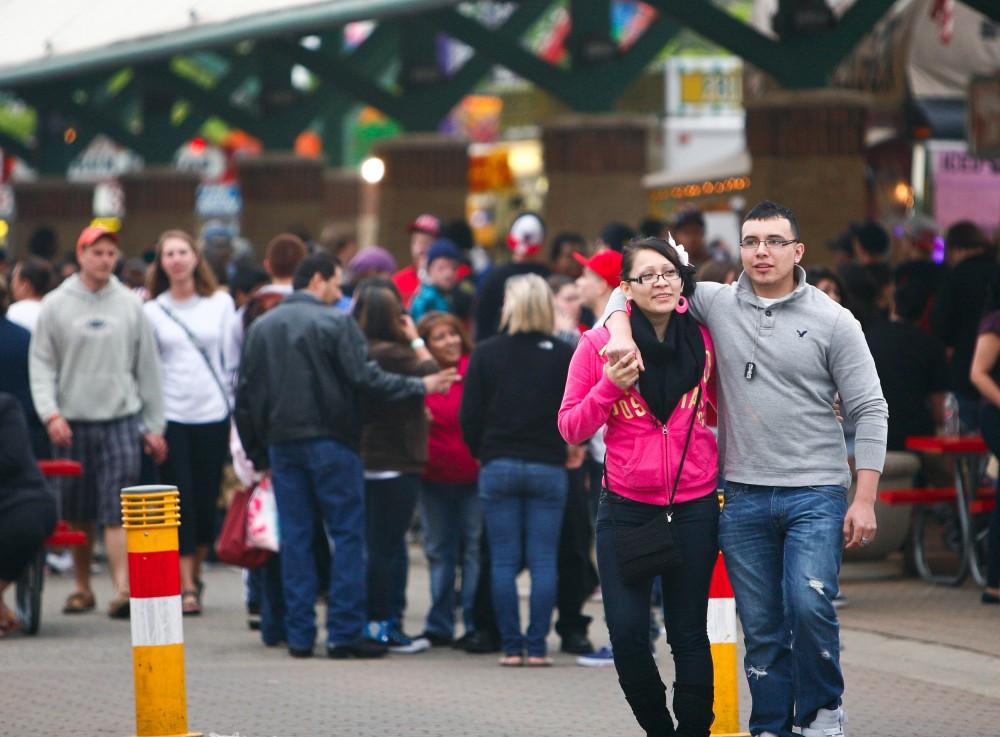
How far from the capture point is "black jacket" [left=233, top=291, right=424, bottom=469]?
33.5 ft

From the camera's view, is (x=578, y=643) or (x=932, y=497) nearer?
(x=578, y=643)

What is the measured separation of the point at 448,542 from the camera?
35.4ft

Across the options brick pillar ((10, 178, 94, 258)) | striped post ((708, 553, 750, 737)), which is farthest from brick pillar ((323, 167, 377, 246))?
striped post ((708, 553, 750, 737))

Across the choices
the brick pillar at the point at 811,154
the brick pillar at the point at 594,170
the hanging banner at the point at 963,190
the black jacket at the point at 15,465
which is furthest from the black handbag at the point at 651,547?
the brick pillar at the point at 594,170

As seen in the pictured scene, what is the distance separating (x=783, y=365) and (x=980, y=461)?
580 cm

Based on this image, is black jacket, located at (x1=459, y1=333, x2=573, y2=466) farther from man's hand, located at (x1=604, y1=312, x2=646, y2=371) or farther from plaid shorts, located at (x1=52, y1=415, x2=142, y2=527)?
man's hand, located at (x1=604, y1=312, x2=646, y2=371)

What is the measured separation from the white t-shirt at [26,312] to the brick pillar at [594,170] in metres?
7.50

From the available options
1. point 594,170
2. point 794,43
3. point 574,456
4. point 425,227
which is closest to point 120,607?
point 574,456

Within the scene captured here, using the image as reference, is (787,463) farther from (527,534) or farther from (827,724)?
(527,534)

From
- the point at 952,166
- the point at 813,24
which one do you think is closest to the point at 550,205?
the point at 952,166

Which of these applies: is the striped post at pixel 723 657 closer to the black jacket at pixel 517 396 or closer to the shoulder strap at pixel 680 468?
the shoulder strap at pixel 680 468

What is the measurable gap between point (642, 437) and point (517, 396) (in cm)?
305

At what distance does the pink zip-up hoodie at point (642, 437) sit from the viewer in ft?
22.5

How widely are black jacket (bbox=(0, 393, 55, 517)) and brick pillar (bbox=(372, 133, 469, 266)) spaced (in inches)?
442
